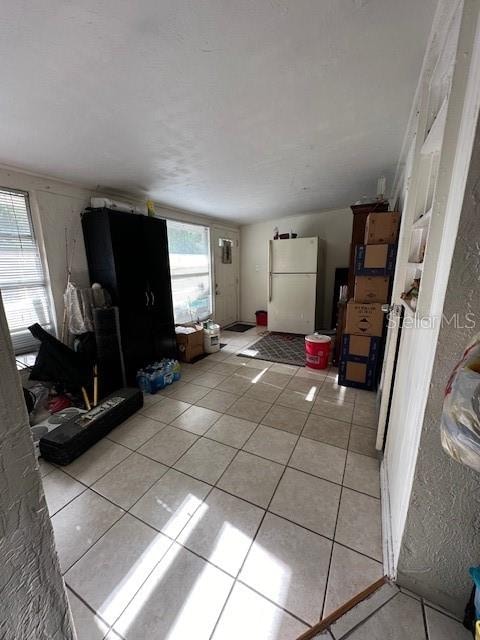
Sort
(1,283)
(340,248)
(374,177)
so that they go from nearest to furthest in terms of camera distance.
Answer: (1,283)
(374,177)
(340,248)

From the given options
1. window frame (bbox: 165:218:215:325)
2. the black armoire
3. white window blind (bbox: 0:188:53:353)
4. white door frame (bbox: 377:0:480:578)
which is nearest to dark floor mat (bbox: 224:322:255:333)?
window frame (bbox: 165:218:215:325)

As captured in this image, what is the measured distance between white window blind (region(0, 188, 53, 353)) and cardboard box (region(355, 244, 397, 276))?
10.6 feet

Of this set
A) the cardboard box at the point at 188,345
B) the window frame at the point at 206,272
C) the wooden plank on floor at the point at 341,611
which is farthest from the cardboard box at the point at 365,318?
the window frame at the point at 206,272

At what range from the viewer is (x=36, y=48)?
3.38 feet

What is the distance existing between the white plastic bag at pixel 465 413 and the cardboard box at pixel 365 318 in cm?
215

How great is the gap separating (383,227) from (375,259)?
11.7 inches

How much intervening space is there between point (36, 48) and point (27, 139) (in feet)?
3.18

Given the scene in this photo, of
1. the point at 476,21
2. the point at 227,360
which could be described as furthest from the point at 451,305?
the point at 227,360

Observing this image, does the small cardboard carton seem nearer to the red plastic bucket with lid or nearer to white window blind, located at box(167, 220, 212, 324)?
the red plastic bucket with lid

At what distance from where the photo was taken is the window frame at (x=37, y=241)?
232cm

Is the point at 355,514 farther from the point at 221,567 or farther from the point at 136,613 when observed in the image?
the point at 136,613

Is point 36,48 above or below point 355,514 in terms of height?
above

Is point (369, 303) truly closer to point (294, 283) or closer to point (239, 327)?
point (294, 283)

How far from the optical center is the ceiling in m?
0.94
